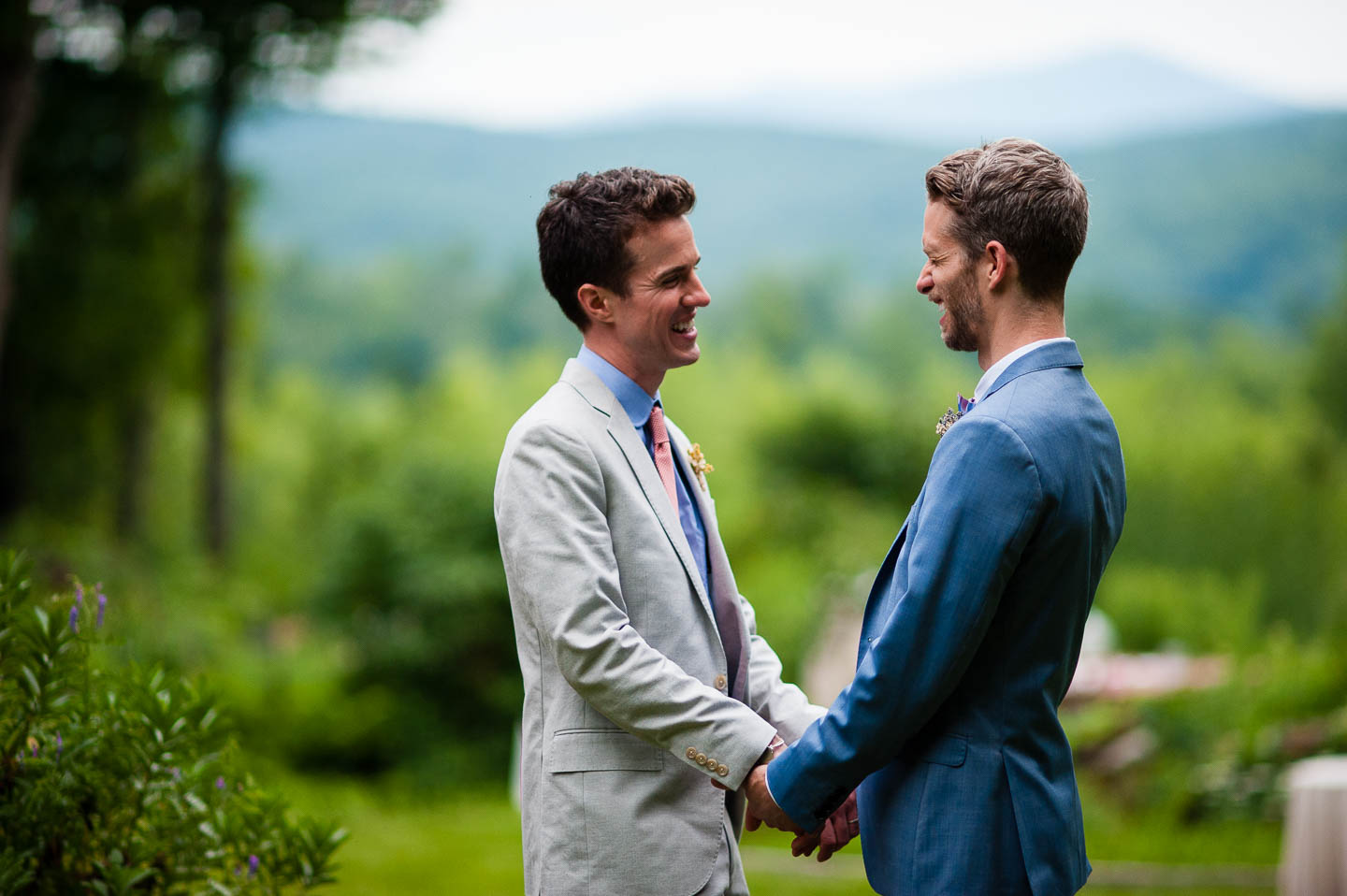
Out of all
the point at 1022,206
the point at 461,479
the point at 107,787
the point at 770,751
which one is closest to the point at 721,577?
the point at 770,751

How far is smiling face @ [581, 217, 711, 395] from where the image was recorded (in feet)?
7.25

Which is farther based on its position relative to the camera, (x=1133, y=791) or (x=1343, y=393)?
(x=1343, y=393)

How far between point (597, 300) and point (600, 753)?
82cm

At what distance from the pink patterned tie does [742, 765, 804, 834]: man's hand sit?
0.54 meters

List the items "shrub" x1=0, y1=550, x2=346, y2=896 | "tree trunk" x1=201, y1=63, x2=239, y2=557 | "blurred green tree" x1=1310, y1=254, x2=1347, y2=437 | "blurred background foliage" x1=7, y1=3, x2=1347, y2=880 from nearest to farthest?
1. "shrub" x1=0, y1=550, x2=346, y2=896
2. "blurred background foliage" x1=7, y1=3, x2=1347, y2=880
3. "tree trunk" x1=201, y1=63, x2=239, y2=557
4. "blurred green tree" x1=1310, y1=254, x2=1347, y2=437

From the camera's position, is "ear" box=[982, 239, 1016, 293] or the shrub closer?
"ear" box=[982, 239, 1016, 293]

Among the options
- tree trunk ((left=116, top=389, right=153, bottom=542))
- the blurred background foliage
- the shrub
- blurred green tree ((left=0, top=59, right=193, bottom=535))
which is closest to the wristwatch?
the shrub

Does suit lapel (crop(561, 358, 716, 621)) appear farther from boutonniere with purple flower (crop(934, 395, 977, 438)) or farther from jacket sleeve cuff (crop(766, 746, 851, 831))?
boutonniere with purple flower (crop(934, 395, 977, 438))

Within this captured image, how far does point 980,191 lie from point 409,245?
47285 mm

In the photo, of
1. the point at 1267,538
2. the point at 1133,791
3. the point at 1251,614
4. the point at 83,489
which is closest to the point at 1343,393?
the point at 1267,538

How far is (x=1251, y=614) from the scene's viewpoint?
10984mm

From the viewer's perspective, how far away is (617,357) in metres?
2.28

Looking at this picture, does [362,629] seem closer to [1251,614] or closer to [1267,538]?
[1251,614]

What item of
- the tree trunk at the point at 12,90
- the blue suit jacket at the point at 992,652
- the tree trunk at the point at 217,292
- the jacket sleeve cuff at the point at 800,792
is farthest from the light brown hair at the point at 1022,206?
the tree trunk at the point at 217,292
